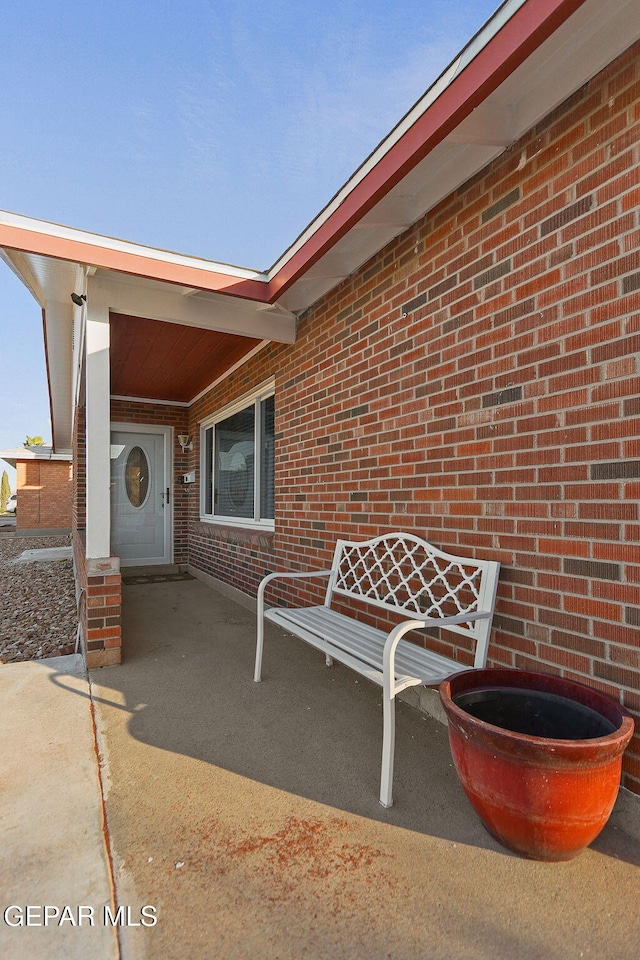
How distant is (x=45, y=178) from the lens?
605 centimetres

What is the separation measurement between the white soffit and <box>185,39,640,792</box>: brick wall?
0.06 meters

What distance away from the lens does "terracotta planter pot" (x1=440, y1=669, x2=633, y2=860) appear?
4.59 ft

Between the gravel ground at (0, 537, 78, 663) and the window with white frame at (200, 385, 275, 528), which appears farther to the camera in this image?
the window with white frame at (200, 385, 275, 528)

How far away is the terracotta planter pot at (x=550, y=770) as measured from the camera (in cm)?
140

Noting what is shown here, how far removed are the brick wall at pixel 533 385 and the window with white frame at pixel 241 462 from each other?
2006 mm

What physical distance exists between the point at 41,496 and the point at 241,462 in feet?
39.9

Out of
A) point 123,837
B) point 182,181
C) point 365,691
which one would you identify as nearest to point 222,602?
point 365,691

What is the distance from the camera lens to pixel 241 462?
19.4 feet

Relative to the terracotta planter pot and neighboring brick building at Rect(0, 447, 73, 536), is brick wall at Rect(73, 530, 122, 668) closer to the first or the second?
the terracotta planter pot

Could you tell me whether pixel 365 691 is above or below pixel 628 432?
below

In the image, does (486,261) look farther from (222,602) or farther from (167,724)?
(222,602)

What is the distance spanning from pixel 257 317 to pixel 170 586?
12.7 feet

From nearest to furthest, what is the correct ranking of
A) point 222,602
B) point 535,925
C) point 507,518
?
point 535,925 < point 507,518 < point 222,602

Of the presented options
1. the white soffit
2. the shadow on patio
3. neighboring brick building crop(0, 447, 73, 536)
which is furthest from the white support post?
neighboring brick building crop(0, 447, 73, 536)
